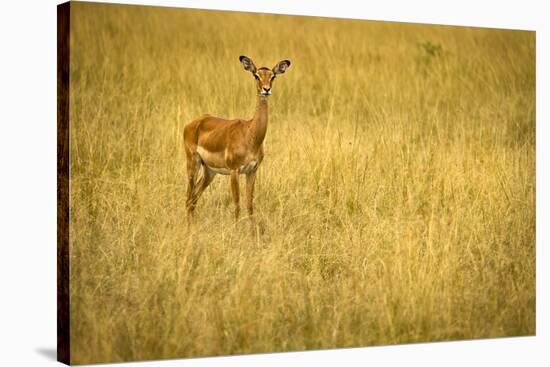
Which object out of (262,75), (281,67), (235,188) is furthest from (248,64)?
(235,188)

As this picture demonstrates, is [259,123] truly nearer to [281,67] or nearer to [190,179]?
[281,67]

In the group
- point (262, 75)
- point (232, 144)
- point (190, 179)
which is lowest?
point (190, 179)

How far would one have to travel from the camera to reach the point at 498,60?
10398 millimetres

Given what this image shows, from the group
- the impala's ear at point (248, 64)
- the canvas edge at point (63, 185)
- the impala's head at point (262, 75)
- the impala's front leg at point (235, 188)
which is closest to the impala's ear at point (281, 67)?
the impala's head at point (262, 75)

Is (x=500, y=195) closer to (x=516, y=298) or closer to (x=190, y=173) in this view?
(x=516, y=298)

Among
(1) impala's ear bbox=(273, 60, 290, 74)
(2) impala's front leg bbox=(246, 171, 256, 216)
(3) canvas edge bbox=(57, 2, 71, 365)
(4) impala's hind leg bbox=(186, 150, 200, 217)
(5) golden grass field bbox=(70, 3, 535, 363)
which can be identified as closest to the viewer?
(3) canvas edge bbox=(57, 2, 71, 365)

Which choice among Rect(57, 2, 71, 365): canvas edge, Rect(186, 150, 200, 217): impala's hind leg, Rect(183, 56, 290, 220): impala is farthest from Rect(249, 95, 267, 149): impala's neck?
Rect(57, 2, 71, 365): canvas edge

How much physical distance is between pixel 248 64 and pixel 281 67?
0.26 meters

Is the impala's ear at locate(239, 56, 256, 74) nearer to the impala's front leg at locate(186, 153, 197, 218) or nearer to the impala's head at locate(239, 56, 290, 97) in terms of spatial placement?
the impala's head at locate(239, 56, 290, 97)

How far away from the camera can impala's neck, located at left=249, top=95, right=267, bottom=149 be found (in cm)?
959

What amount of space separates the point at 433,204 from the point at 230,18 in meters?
2.18

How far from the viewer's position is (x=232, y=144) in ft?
31.8

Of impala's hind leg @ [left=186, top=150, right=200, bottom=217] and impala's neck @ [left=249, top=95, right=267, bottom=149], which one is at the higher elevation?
impala's neck @ [left=249, top=95, right=267, bottom=149]

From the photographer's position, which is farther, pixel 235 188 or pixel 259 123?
pixel 259 123
